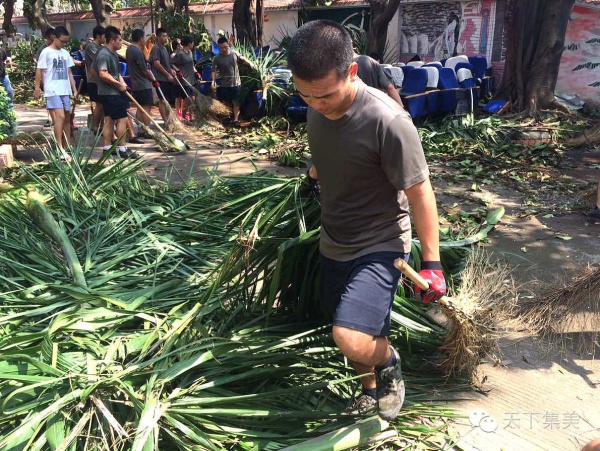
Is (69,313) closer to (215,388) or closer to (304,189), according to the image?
(215,388)

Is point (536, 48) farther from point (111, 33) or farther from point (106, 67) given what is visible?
point (106, 67)

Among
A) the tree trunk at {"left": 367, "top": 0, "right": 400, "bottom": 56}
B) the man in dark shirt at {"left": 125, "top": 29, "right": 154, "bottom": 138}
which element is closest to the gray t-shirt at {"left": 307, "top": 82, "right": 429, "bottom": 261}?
the man in dark shirt at {"left": 125, "top": 29, "right": 154, "bottom": 138}

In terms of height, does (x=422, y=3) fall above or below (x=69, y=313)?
above

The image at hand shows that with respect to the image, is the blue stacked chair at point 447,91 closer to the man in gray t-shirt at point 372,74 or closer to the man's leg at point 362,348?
the man in gray t-shirt at point 372,74

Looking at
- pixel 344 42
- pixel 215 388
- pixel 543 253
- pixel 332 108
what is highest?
pixel 344 42

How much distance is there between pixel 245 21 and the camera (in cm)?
1341

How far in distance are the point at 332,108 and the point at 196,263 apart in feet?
5.88

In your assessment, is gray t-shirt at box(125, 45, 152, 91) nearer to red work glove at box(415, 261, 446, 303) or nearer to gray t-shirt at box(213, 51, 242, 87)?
gray t-shirt at box(213, 51, 242, 87)

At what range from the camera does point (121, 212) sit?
3.96m

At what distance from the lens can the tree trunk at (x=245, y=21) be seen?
523 inches

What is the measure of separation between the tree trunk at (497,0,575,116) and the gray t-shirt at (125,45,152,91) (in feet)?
21.0

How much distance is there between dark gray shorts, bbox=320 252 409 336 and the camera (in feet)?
6.58

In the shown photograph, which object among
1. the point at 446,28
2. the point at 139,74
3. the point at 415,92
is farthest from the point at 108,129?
the point at 446,28

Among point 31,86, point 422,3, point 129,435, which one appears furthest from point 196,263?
point 31,86
